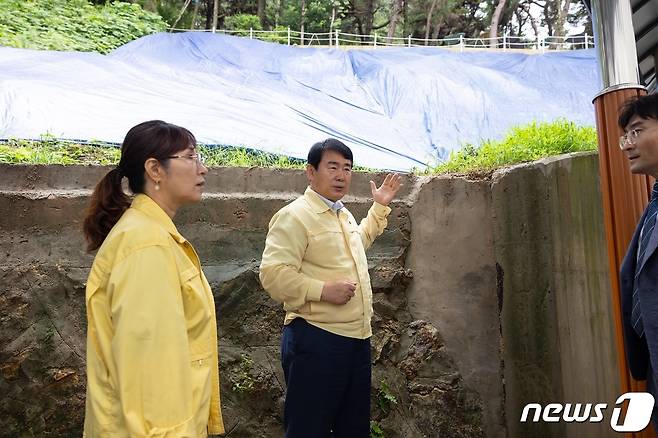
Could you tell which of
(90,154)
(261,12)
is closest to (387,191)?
(90,154)

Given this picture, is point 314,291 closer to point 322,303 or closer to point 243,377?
point 322,303

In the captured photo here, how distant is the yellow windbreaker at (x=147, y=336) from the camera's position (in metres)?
1.25

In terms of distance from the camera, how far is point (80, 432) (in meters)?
3.08

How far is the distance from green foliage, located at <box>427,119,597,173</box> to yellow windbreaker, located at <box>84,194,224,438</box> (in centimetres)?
269

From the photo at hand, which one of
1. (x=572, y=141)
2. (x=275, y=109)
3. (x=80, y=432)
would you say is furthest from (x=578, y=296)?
(x=275, y=109)

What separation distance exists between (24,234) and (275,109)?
331cm

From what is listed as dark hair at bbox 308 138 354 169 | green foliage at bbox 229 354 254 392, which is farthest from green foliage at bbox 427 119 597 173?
green foliage at bbox 229 354 254 392

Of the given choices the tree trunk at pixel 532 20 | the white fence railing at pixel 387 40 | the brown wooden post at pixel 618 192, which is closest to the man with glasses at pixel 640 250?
the brown wooden post at pixel 618 192

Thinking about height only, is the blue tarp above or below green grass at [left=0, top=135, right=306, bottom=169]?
above

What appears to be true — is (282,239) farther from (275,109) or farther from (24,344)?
(275,109)

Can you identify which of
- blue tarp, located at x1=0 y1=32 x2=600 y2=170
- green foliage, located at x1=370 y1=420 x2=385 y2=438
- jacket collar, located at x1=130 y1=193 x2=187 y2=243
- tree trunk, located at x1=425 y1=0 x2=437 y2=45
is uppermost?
tree trunk, located at x1=425 y1=0 x2=437 y2=45

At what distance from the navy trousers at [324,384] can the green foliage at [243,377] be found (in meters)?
1.03

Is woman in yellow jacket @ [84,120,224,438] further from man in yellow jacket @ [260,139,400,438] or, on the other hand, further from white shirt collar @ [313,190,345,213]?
white shirt collar @ [313,190,345,213]

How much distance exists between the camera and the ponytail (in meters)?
1.57
